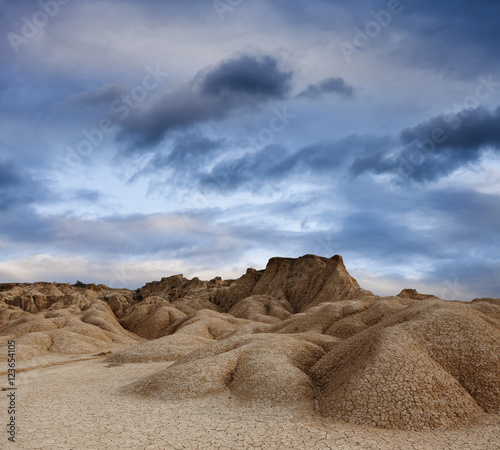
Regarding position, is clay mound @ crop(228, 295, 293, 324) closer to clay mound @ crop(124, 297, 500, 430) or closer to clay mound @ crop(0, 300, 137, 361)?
clay mound @ crop(0, 300, 137, 361)

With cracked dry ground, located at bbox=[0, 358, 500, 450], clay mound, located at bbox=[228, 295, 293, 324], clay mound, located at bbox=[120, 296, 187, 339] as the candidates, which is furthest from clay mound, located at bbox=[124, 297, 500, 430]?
clay mound, located at bbox=[120, 296, 187, 339]

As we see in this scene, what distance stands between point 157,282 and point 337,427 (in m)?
121

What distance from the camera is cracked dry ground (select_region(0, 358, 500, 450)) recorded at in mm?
15398

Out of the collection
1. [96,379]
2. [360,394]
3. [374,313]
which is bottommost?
[96,379]

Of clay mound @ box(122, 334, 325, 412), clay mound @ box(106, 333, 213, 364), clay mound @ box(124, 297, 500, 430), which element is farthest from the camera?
clay mound @ box(106, 333, 213, 364)

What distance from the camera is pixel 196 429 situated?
55.8 ft

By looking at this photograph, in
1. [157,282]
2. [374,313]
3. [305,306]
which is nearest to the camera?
[374,313]

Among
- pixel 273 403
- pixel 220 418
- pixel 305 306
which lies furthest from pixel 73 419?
pixel 305 306

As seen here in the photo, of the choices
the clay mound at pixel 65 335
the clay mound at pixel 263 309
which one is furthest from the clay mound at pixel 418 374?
the clay mound at pixel 263 309

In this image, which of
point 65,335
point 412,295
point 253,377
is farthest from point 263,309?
point 253,377

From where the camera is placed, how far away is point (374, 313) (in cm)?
3756

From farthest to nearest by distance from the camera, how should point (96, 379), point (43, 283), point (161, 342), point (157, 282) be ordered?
Result: point (43, 283), point (157, 282), point (161, 342), point (96, 379)

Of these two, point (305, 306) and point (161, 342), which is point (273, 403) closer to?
point (161, 342)

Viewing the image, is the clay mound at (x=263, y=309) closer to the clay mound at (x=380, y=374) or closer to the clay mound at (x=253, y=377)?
the clay mound at (x=253, y=377)
